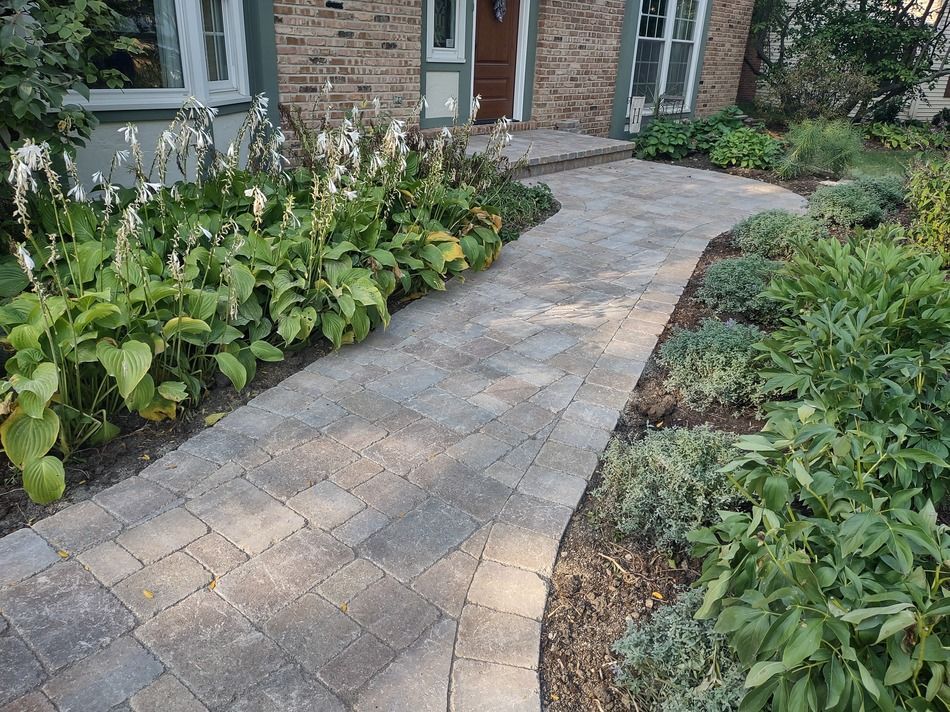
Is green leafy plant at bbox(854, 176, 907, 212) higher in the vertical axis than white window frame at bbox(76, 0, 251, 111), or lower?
lower

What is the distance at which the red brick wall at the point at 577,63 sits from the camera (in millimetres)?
8836

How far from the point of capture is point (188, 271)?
298cm

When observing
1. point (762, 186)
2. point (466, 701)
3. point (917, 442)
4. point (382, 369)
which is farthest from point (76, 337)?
point (762, 186)

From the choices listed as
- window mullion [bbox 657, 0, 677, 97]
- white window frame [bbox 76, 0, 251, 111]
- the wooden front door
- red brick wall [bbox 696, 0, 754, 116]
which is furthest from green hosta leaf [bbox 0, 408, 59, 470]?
red brick wall [bbox 696, 0, 754, 116]

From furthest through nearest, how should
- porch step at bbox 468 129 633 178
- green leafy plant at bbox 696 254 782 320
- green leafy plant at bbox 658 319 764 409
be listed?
porch step at bbox 468 129 633 178 < green leafy plant at bbox 696 254 782 320 < green leafy plant at bbox 658 319 764 409

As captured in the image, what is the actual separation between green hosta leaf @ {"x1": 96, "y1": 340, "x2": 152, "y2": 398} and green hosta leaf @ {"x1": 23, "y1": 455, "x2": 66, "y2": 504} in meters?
0.32

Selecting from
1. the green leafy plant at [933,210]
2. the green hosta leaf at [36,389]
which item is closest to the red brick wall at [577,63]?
the green leafy plant at [933,210]

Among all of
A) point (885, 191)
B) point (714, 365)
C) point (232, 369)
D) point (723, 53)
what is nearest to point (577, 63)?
point (723, 53)

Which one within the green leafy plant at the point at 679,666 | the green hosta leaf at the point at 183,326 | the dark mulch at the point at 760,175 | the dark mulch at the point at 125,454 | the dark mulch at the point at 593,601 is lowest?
the dark mulch at the point at 593,601

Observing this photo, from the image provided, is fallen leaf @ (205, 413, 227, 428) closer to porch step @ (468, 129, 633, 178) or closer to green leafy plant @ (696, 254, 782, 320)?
green leafy plant @ (696, 254, 782, 320)

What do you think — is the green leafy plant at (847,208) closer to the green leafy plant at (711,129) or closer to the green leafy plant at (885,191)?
the green leafy plant at (885,191)

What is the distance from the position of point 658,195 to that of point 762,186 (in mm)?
1623

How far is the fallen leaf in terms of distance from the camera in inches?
114

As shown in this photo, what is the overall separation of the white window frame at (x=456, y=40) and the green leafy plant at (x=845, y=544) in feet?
19.8
